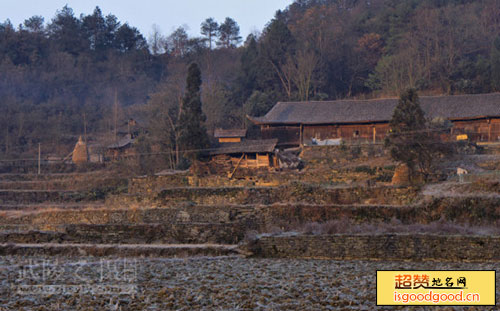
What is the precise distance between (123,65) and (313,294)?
71.3 meters

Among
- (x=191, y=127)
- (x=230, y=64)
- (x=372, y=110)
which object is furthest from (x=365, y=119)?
(x=230, y=64)

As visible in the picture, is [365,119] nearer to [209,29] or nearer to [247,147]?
[247,147]

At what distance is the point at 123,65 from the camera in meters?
75.1

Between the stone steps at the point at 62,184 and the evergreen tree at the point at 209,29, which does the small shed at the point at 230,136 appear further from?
the evergreen tree at the point at 209,29

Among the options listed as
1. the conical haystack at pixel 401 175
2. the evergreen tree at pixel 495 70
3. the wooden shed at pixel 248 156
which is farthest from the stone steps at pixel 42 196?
the evergreen tree at pixel 495 70

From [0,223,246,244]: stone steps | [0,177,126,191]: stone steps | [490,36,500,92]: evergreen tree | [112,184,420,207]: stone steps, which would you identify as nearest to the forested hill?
[490,36,500,92]: evergreen tree

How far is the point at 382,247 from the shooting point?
11.3 meters

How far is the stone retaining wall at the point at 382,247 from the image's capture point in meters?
10.9

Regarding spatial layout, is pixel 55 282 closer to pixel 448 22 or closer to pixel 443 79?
pixel 443 79

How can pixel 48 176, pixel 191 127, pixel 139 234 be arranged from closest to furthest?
pixel 139 234
pixel 191 127
pixel 48 176

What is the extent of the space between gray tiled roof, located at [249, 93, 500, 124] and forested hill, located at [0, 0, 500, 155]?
7948mm

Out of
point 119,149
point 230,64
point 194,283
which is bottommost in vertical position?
point 194,283

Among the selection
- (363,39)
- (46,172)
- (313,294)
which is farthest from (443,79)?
(313,294)

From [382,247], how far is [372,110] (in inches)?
1121
